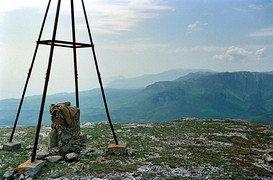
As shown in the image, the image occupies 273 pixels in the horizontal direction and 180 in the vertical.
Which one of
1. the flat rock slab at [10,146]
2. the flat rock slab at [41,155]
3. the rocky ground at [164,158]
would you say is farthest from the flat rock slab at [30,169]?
the flat rock slab at [10,146]

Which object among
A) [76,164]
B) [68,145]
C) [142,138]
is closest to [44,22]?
[68,145]

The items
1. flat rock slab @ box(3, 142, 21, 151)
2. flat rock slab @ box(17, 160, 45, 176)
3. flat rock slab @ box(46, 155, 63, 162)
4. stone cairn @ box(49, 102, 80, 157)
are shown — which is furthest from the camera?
flat rock slab @ box(3, 142, 21, 151)

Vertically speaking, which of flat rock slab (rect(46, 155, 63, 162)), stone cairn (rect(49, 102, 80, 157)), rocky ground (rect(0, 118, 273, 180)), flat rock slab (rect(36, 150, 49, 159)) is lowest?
rocky ground (rect(0, 118, 273, 180))

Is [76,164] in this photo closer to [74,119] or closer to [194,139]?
[74,119]

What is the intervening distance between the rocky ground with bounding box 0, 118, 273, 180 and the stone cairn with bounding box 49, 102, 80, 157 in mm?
1153

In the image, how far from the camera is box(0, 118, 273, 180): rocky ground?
13.2m

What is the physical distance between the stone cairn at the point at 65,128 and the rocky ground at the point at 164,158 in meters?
1.15

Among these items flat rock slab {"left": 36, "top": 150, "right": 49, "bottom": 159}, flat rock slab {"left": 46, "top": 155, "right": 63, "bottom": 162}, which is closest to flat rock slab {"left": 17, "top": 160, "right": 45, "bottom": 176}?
flat rock slab {"left": 46, "top": 155, "right": 63, "bottom": 162}

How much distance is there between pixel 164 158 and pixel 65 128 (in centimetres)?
702

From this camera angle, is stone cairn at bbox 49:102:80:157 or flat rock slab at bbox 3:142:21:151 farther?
flat rock slab at bbox 3:142:21:151

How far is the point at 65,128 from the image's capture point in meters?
15.8

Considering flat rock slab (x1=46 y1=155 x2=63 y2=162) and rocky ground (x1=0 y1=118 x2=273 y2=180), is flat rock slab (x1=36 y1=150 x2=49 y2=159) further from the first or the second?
rocky ground (x1=0 y1=118 x2=273 y2=180)

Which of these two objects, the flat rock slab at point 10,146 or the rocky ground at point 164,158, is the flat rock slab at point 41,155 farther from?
the flat rock slab at point 10,146

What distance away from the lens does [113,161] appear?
1484 centimetres
